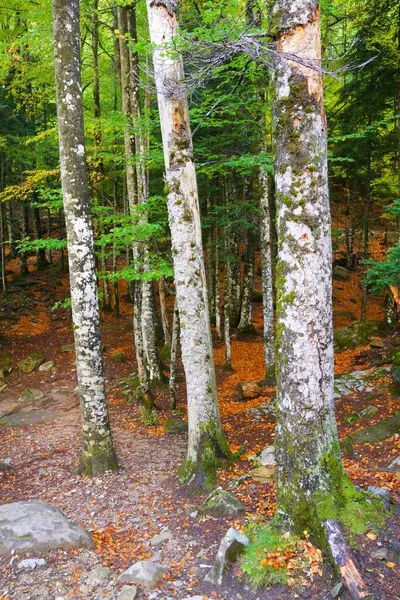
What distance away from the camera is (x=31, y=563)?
414 centimetres

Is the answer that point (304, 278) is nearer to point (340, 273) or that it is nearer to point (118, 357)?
point (118, 357)

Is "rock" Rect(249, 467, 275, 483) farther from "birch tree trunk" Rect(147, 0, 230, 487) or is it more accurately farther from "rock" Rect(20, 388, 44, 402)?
"rock" Rect(20, 388, 44, 402)

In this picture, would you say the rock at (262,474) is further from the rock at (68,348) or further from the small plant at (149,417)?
the rock at (68,348)

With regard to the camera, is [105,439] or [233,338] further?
[233,338]

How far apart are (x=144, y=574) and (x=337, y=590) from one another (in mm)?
1859

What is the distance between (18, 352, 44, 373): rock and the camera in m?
14.0

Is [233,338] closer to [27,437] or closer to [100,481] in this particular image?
[27,437]

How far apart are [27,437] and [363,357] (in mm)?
9704

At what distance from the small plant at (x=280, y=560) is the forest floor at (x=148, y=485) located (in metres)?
0.08

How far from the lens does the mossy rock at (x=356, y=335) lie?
14.0 m

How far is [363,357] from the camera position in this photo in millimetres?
12102

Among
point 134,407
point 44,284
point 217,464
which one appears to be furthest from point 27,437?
point 44,284

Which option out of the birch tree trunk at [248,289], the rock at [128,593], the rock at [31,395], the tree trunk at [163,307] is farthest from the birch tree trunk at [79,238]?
the birch tree trunk at [248,289]

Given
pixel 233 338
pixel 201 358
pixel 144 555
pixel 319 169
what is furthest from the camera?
pixel 233 338
